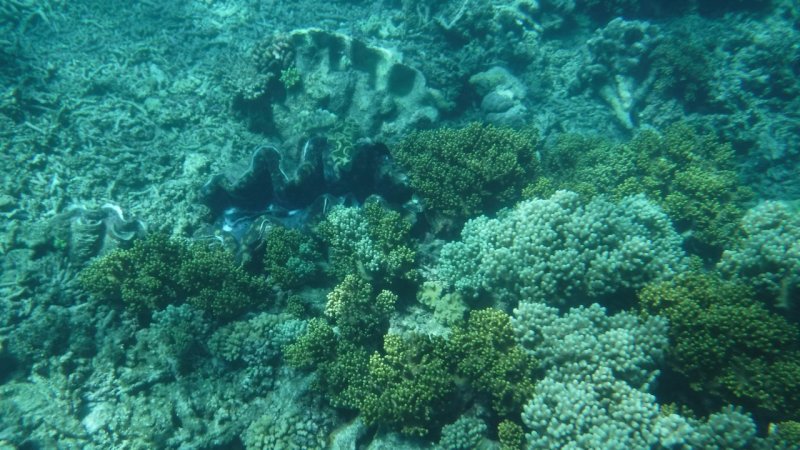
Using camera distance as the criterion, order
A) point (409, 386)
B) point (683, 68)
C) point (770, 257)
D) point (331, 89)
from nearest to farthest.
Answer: point (409, 386)
point (770, 257)
point (331, 89)
point (683, 68)

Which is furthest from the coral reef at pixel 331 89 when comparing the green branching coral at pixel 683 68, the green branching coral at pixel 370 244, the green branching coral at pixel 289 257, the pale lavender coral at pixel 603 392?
the pale lavender coral at pixel 603 392

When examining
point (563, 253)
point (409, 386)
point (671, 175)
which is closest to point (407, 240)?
point (563, 253)

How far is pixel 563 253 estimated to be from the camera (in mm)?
4730

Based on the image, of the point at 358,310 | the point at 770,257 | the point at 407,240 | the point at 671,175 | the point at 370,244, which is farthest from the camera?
the point at 671,175

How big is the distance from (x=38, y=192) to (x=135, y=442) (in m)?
4.79

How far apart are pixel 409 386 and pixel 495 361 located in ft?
2.99

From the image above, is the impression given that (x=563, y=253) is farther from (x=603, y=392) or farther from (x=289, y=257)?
(x=289, y=257)

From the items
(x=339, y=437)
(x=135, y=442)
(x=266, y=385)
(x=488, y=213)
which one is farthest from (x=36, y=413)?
(x=488, y=213)

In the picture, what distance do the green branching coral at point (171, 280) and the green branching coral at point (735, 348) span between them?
4.91 metres

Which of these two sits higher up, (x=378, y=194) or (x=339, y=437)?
(x=378, y=194)

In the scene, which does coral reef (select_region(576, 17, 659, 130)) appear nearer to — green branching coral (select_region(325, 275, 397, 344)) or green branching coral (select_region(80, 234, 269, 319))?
green branching coral (select_region(325, 275, 397, 344))

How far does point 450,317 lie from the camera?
500cm

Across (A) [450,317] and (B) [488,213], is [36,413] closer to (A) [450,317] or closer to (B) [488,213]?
(A) [450,317]

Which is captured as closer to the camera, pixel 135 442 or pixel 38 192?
pixel 135 442
